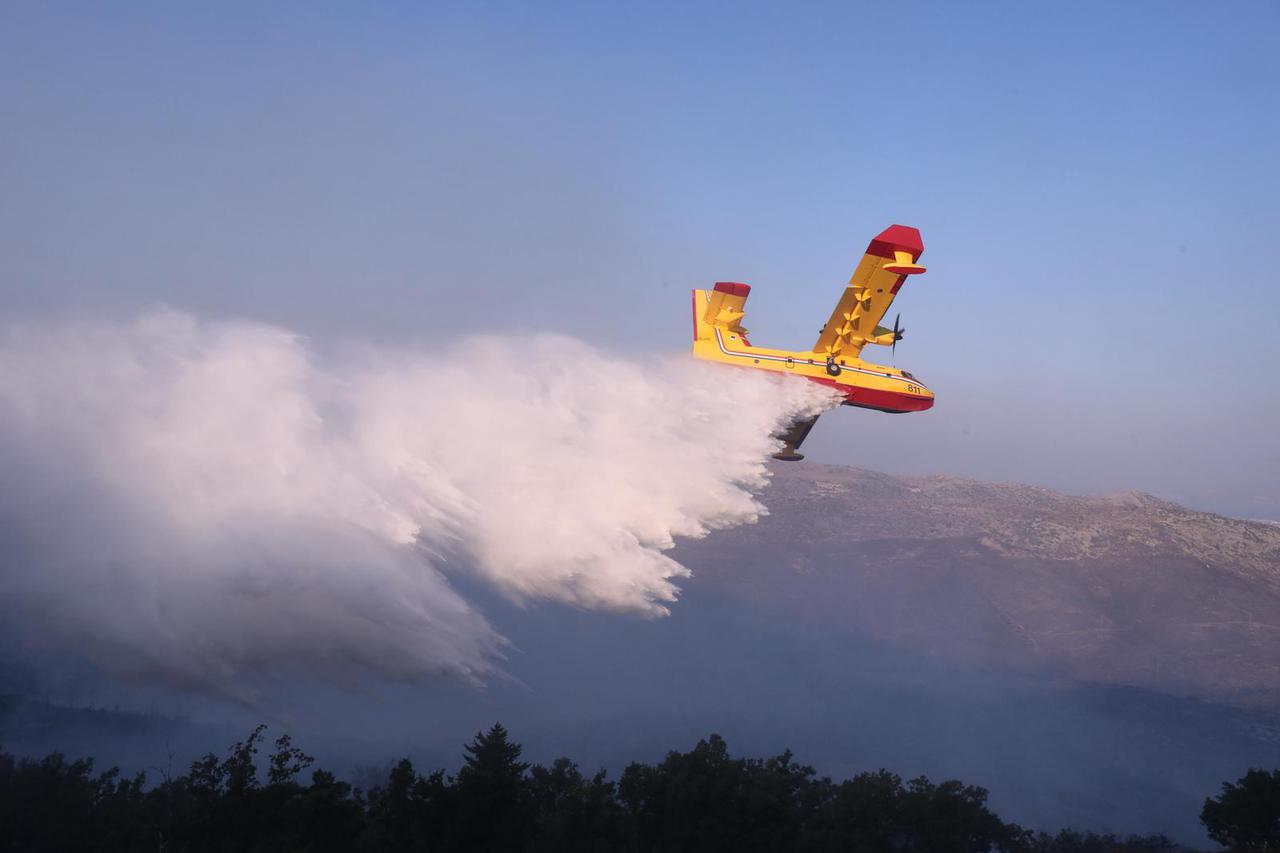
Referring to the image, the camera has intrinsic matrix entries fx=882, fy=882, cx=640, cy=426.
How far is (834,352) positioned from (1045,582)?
14321 cm

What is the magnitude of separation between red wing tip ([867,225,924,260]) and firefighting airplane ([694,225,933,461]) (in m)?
1.55

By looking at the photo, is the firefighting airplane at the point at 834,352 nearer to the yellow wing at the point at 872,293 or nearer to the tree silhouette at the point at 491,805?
the yellow wing at the point at 872,293

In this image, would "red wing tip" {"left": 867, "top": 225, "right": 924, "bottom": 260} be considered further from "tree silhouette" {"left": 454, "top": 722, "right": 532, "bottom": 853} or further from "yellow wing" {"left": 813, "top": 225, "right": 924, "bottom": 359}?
"tree silhouette" {"left": 454, "top": 722, "right": 532, "bottom": 853}

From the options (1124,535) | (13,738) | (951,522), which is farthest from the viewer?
(951,522)

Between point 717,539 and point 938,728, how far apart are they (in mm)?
51548

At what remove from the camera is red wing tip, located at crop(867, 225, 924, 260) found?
2513cm

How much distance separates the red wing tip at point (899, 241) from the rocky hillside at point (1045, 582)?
126m

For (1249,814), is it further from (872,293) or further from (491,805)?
(491,805)

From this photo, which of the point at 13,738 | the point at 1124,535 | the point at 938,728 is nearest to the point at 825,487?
Answer: the point at 1124,535

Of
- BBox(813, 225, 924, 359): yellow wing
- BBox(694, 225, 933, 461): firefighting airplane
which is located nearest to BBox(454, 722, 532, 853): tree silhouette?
BBox(694, 225, 933, 461): firefighting airplane

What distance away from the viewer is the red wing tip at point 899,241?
2513 centimetres

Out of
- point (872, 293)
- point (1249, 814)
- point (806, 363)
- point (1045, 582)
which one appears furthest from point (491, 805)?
point (1045, 582)

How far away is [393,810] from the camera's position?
27.2m

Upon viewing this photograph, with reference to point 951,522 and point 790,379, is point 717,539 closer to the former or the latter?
point 951,522
